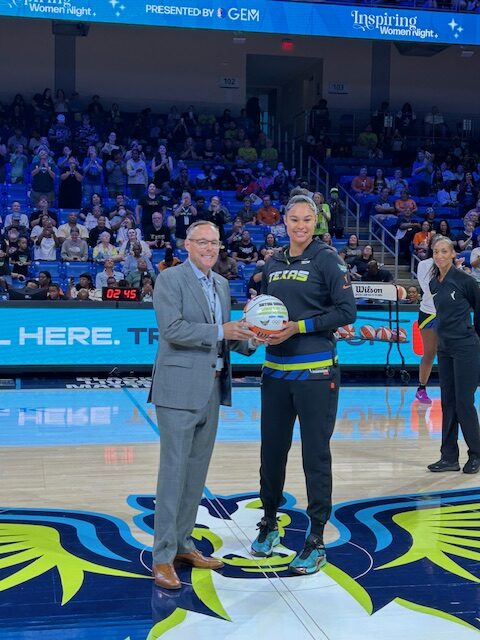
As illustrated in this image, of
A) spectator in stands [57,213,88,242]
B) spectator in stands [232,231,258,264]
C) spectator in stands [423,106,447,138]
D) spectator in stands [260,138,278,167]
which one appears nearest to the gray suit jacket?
spectator in stands [57,213,88,242]

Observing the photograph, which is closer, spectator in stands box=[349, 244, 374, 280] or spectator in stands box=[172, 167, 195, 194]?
spectator in stands box=[349, 244, 374, 280]

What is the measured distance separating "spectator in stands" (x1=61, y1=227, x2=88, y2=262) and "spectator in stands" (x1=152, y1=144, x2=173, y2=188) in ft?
12.7

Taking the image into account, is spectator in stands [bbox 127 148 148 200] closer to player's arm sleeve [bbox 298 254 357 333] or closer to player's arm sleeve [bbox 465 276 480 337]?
player's arm sleeve [bbox 465 276 480 337]

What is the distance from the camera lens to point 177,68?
23.6 metres

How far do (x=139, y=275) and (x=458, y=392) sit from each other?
804cm

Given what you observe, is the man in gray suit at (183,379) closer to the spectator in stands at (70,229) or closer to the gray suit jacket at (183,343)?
the gray suit jacket at (183,343)

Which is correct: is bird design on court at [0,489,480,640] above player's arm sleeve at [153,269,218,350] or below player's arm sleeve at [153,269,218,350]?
below

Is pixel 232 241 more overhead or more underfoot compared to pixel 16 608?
more overhead

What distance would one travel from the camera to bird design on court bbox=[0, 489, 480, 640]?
170 inches

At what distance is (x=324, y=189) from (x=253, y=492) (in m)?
16.1

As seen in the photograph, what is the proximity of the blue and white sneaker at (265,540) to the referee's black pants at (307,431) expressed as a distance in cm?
21

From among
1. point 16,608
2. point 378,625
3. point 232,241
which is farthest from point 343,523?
point 232,241

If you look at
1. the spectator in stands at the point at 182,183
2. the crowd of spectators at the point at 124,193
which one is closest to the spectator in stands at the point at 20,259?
the crowd of spectators at the point at 124,193

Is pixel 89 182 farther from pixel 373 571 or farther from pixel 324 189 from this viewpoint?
pixel 373 571
